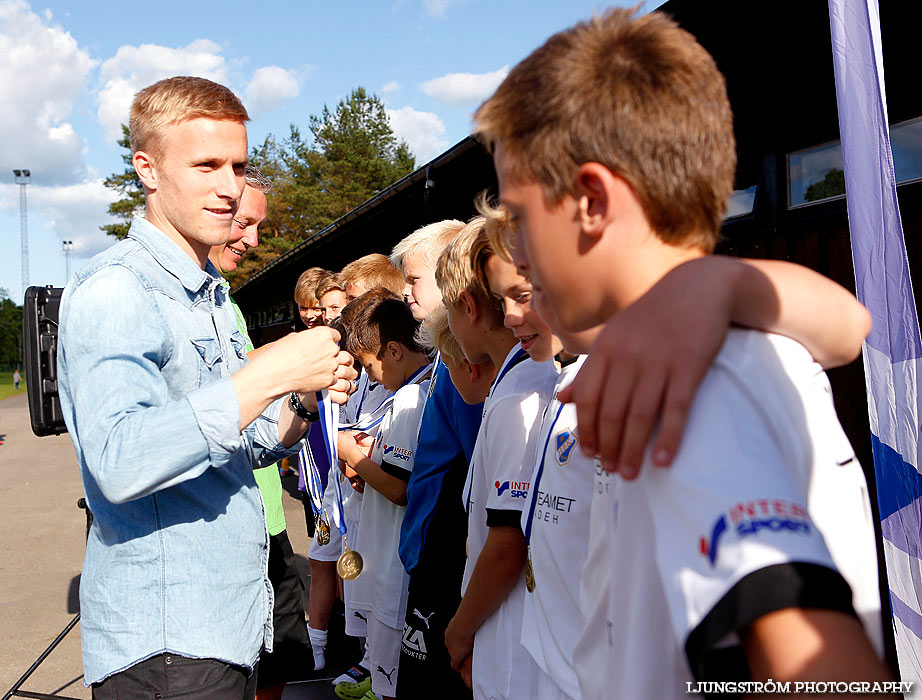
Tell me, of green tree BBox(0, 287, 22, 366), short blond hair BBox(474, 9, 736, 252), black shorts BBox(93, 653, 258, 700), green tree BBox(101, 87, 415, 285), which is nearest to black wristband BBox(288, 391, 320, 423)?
black shorts BBox(93, 653, 258, 700)

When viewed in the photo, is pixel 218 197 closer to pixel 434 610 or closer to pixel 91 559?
pixel 91 559

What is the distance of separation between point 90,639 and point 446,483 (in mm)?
1287

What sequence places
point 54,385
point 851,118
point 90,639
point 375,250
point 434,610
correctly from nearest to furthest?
point 90,639 < point 851,118 < point 434,610 < point 54,385 < point 375,250

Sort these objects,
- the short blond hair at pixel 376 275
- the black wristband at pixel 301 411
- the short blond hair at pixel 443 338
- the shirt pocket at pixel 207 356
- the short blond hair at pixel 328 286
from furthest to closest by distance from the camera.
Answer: the short blond hair at pixel 328 286 → the short blond hair at pixel 376 275 → the short blond hair at pixel 443 338 → the black wristband at pixel 301 411 → the shirt pocket at pixel 207 356

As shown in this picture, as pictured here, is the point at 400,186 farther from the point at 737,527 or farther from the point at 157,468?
the point at 737,527

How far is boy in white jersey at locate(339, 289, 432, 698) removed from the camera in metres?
3.17

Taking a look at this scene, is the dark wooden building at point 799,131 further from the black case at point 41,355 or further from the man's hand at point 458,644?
the black case at point 41,355

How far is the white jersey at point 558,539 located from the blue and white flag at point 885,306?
105 centimetres

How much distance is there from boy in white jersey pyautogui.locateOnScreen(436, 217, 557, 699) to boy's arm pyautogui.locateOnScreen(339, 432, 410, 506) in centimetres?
98

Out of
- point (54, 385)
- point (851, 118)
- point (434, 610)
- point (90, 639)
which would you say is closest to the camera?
point (90, 639)

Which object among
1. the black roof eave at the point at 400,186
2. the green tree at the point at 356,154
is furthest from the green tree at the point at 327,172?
the black roof eave at the point at 400,186

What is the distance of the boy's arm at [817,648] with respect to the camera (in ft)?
2.09

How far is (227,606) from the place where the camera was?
1800 millimetres

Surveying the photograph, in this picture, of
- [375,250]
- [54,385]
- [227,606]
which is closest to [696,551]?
[227,606]
